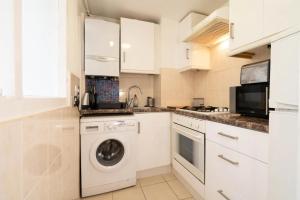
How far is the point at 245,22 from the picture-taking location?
4.03ft

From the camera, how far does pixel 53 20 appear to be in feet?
3.17

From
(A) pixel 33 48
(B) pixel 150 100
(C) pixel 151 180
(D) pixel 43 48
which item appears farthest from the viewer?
(B) pixel 150 100

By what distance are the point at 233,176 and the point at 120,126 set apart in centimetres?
113

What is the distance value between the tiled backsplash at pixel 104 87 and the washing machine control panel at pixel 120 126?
70 centimetres

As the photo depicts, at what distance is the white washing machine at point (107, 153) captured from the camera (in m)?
1.57

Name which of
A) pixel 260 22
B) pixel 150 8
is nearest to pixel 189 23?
pixel 150 8

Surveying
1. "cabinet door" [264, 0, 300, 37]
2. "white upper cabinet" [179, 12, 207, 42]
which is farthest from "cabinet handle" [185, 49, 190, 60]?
"cabinet door" [264, 0, 300, 37]

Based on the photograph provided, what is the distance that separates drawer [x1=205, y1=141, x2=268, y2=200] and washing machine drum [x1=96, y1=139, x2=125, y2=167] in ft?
3.07

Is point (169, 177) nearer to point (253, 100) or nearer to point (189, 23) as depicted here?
point (253, 100)

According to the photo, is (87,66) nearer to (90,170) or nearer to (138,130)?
(138,130)

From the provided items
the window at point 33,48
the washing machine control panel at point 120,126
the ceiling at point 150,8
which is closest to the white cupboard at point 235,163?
the washing machine control panel at point 120,126

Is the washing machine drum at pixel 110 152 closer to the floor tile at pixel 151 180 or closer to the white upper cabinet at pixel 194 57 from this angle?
the floor tile at pixel 151 180

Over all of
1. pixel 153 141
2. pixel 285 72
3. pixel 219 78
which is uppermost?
pixel 219 78

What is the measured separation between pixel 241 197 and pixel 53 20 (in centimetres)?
168
